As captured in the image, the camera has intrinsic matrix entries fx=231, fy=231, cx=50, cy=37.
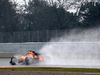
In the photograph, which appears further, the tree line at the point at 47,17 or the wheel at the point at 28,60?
the tree line at the point at 47,17

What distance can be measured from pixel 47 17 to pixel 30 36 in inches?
393

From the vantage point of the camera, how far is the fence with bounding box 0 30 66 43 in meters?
28.6

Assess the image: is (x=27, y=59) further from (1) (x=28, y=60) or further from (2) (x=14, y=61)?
(2) (x=14, y=61)

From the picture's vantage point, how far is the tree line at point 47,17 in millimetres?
35716

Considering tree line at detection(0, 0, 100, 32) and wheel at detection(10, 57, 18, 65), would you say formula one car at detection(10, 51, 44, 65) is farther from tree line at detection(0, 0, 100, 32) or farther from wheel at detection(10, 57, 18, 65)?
tree line at detection(0, 0, 100, 32)

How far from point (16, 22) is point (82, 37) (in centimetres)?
1695

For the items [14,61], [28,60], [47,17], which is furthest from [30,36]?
[28,60]

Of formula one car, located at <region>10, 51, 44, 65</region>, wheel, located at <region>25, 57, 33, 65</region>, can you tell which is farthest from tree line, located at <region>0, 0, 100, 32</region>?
wheel, located at <region>25, 57, 33, 65</region>

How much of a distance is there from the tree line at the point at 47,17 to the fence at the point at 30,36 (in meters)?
6.48

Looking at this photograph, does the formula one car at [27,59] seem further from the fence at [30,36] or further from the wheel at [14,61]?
the fence at [30,36]

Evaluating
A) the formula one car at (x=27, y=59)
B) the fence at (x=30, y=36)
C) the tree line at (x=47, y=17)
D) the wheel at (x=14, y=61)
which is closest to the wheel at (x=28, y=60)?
the formula one car at (x=27, y=59)

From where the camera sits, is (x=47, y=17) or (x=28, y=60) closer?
(x=28, y=60)

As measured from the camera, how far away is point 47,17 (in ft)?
127

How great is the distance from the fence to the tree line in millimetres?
6481
